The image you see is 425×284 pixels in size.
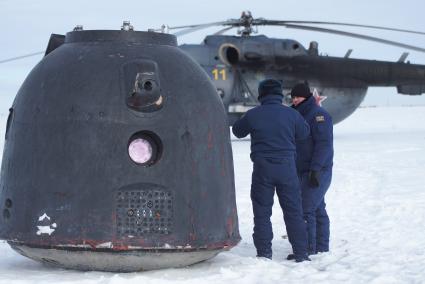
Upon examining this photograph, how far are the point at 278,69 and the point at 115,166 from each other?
16349mm

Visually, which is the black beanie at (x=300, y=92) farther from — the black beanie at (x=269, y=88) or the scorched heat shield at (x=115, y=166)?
the scorched heat shield at (x=115, y=166)

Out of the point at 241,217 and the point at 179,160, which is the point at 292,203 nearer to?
the point at 179,160

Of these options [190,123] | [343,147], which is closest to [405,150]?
[343,147]

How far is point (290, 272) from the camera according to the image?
525cm

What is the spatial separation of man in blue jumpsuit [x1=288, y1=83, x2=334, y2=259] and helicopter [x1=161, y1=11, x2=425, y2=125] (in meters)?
11.8

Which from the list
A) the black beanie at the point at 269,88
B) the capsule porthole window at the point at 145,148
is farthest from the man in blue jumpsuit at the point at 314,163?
the capsule porthole window at the point at 145,148

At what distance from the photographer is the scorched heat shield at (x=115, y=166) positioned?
4766 mm

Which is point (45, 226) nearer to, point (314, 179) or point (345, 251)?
point (314, 179)

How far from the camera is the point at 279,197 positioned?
5.99 metres

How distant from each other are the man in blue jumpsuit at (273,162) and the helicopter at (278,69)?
41.1 ft

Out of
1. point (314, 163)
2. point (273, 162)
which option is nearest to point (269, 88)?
point (273, 162)

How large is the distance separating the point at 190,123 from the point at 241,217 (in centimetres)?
389

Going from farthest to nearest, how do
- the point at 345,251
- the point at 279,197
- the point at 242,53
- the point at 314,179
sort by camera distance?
the point at 242,53 < the point at 345,251 < the point at 314,179 < the point at 279,197

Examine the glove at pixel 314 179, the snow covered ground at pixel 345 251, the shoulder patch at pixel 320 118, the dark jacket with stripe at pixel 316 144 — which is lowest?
the snow covered ground at pixel 345 251
